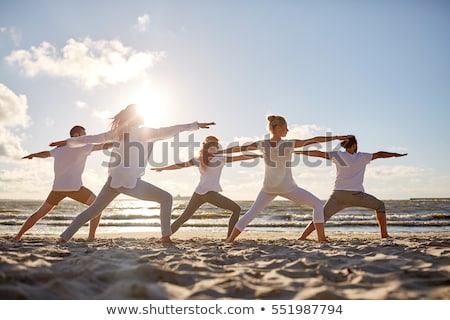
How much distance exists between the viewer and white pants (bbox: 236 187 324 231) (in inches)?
222

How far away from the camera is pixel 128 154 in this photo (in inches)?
199

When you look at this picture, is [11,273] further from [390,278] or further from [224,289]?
[390,278]

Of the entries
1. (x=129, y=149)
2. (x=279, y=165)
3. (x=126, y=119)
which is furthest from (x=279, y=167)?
(x=126, y=119)

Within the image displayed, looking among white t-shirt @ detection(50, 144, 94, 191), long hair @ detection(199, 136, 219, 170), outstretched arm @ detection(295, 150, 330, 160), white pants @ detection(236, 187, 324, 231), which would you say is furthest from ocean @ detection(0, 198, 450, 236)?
white pants @ detection(236, 187, 324, 231)

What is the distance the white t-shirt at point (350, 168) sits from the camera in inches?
248

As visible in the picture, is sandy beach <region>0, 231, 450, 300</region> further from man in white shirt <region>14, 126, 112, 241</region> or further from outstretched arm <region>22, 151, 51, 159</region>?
outstretched arm <region>22, 151, 51, 159</region>

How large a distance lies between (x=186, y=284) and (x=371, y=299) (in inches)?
55.2

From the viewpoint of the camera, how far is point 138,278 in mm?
3074

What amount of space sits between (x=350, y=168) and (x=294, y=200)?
136 cm

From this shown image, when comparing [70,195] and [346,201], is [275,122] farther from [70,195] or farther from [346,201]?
[70,195]

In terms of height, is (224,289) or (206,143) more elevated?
(206,143)

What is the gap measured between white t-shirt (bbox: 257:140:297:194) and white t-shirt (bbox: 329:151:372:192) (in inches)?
45.7
